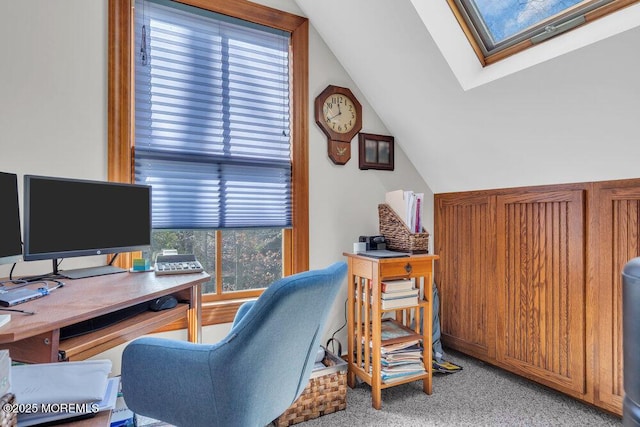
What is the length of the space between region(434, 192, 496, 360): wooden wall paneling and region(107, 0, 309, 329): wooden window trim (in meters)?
1.14

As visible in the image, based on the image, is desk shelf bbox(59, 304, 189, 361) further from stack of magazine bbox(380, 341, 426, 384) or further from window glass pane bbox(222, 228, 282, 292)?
stack of magazine bbox(380, 341, 426, 384)

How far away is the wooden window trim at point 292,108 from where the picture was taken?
1.74m

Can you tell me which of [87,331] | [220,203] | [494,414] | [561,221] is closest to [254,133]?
[220,203]

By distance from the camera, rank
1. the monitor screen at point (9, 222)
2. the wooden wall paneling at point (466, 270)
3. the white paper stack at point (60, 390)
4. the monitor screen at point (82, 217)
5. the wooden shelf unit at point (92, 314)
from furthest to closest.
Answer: the wooden wall paneling at point (466, 270) → the monitor screen at point (82, 217) → the monitor screen at point (9, 222) → the wooden shelf unit at point (92, 314) → the white paper stack at point (60, 390)

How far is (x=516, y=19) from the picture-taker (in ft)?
5.47

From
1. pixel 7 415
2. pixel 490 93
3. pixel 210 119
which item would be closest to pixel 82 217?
pixel 210 119

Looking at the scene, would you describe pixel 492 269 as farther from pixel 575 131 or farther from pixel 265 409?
pixel 265 409

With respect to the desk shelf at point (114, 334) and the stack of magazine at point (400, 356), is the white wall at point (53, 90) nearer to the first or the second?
the desk shelf at point (114, 334)

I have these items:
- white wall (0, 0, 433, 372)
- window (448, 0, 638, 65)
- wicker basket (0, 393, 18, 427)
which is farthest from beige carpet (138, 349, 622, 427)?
window (448, 0, 638, 65)

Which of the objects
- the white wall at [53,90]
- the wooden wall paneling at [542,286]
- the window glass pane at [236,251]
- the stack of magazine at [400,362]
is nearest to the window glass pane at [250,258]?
the window glass pane at [236,251]

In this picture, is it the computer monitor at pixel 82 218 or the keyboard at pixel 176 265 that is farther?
the keyboard at pixel 176 265

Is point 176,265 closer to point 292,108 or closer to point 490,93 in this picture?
point 292,108

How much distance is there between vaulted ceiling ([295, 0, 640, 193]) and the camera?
1.42 meters

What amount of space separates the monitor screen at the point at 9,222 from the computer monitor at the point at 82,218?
35 mm
